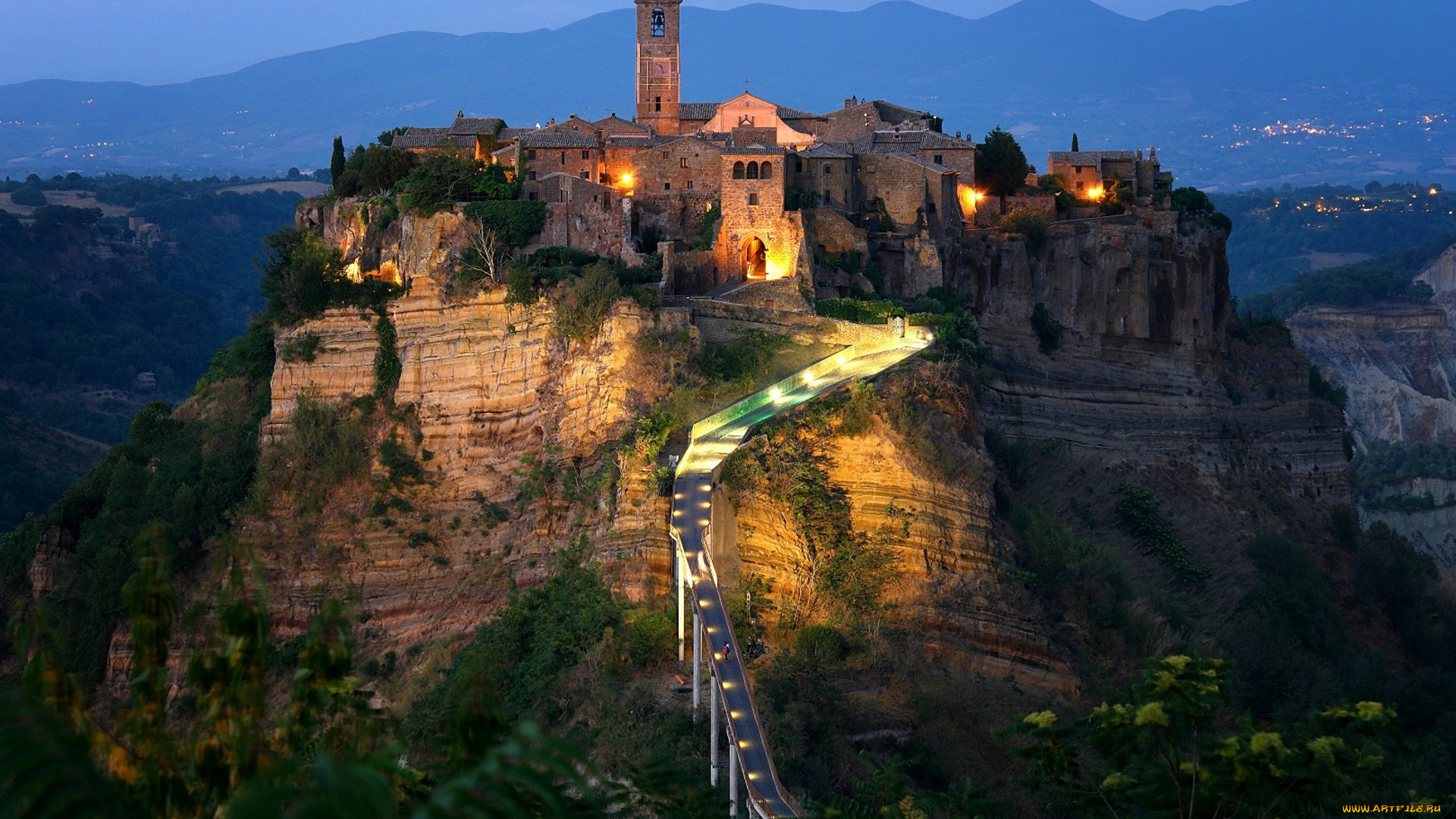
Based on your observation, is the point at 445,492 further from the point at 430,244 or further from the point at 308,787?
the point at 308,787

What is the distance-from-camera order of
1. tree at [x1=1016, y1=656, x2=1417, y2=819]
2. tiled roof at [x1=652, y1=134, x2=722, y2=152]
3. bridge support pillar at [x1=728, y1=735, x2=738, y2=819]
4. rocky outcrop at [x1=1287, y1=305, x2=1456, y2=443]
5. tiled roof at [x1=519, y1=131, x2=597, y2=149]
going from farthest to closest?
rocky outcrop at [x1=1287, y1=305, x2=1456, y2=443] → tiled roof at [x1=519, y1=131, x2=597, y2=149] → tiled roof at [x1=652, y1=134, x2=722, y2=152] → bridge support pillar at [x1=728, y1=735, x2=738, y2=819] → tree at [x1=1016, y1=656, x2=1417, y2=819]

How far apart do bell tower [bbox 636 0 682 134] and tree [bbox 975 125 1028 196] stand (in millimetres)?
8645

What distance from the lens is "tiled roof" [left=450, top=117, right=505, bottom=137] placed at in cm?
5006

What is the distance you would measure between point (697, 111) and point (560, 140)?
8981 millimetres

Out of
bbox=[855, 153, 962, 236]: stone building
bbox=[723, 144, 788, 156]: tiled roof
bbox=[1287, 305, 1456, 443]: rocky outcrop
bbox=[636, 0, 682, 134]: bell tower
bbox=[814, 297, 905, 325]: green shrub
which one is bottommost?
bbox=[1287, 305, 1456, 443]: rocky outcrop

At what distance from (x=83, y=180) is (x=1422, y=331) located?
118384 mm

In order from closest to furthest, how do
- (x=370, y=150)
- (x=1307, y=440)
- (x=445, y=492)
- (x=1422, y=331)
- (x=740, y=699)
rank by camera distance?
1. (x=740, y=699)
2. (x=445, y=492)
3. (x=370, y=150)
4. (x=1307, y=440)
5. (x=1422, y=331)

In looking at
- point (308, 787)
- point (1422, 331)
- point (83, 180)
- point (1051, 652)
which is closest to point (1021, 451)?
point (1051, 652)

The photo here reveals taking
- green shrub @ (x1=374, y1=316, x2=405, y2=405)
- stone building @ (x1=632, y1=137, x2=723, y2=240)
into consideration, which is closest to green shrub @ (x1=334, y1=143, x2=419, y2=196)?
stone building @ (x1=632, y1=137, x2=723, y2=240)

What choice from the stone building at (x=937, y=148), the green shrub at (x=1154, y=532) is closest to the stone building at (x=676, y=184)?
the stone building at (x=937, y=148)

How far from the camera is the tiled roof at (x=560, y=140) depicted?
46281 mm

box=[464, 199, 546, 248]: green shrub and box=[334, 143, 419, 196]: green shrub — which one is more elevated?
box=[334, 143, 419, 196]: green shrub

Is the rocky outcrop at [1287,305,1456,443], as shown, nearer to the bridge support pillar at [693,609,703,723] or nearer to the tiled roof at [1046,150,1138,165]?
the tiled roof at [1046,150,1138,165]

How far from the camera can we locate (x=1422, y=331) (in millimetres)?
112562
